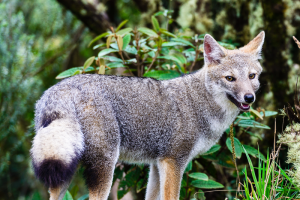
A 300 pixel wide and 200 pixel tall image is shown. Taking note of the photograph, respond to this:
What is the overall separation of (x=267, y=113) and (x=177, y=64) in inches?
61.3

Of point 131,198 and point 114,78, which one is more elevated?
point 114,78

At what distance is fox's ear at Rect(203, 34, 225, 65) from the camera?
4.19 meters

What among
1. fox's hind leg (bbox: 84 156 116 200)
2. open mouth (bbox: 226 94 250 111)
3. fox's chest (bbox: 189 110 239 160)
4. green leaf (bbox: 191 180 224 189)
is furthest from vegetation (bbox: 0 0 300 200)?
fox's hind leg (bbox: 84 156 116 200)

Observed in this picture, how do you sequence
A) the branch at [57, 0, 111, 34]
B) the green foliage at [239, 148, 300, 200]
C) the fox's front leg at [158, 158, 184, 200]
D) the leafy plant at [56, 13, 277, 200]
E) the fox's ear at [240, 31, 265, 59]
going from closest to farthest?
the green foliage at [239, 148, 300, 200]
the fox's front leg at [158, 158, 184, 200]
the fox's ear at [240, 31, 265, 59]
the leafy plant at [56, 13, 277, 200]
the branch at [57, 0, 111, 34]

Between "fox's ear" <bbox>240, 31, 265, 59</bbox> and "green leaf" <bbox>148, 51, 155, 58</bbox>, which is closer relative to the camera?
"fox's ear" <bbox>240, 31, 265, 59</bbox>

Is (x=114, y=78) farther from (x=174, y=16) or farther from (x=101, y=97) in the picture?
(x=174, y=16)

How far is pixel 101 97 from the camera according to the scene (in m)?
3.68

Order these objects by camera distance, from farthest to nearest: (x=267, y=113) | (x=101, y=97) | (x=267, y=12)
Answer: (x=267, y=12)
(x=267, y=113)
(x=101, y=97)

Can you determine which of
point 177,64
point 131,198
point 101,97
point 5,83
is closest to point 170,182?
point 101,97

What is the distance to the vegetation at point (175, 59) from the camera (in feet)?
16.0

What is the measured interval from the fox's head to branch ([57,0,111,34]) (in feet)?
10.4

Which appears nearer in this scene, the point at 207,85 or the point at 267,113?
the point at 207,85

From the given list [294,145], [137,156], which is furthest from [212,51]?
[137,156]

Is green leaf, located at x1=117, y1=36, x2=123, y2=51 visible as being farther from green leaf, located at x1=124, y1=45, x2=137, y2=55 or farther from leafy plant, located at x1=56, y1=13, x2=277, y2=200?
green leaf, located at x1=124, y1=45, x2=137, y2=55
